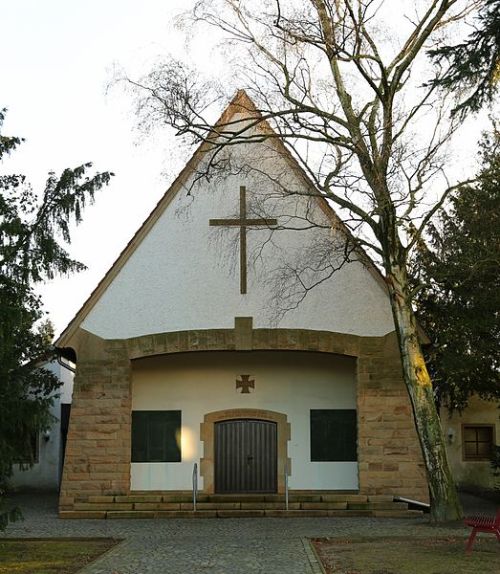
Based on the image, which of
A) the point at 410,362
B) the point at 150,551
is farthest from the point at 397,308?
the point at 150,551

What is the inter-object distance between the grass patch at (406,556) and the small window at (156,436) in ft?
22.6

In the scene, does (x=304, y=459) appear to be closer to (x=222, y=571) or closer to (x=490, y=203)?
(x=490, y=203)

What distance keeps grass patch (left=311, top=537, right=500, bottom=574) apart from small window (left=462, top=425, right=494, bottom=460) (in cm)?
1281

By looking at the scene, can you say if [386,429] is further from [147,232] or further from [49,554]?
[49,554]

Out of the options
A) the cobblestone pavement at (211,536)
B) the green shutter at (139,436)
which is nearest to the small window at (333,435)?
the cobblestone pavement at (211,536)

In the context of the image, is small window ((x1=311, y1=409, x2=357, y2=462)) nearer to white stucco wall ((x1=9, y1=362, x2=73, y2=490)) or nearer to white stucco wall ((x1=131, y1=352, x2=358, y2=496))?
white stucco wall ((x1=131, y1=352, x2=358, y2=496))

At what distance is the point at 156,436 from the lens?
21938 mm

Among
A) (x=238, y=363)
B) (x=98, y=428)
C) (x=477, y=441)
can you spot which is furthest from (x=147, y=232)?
(x=477, y=441)

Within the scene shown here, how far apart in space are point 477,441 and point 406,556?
15131 millimetres

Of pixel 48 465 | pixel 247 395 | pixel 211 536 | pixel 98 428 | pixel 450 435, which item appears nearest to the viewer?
pixel 211 536

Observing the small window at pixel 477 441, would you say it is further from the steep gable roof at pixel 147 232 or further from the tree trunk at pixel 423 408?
the tree trunk at pixel 423 408

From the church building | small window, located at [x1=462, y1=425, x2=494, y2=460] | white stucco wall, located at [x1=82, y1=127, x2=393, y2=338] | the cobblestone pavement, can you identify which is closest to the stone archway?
the church building

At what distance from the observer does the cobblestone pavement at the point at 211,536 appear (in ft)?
41.3

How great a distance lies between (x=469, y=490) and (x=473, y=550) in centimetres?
1364
